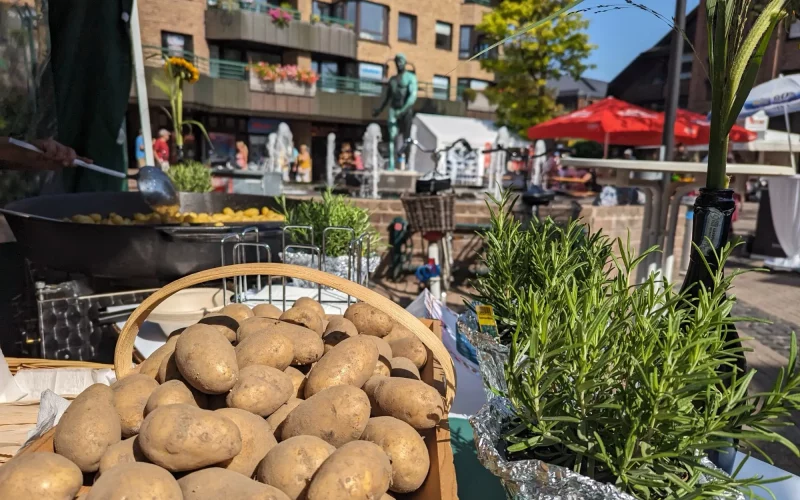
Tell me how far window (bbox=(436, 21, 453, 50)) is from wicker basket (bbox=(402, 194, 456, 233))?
2343cm

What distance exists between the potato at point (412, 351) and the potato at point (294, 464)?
46 cm

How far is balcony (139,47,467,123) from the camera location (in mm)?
19219

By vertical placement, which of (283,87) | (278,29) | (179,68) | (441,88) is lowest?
(179,68)

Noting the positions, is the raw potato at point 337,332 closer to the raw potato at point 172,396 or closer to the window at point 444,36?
the raw potato at point 172,396

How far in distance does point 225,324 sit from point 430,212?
3.96 m

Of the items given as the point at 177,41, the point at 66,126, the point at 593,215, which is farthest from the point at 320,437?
the point at 177,41

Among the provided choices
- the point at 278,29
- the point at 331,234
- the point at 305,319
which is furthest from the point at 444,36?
the point at 305,319

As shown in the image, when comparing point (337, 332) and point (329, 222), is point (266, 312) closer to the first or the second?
point (337, 332)

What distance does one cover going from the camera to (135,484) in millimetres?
773

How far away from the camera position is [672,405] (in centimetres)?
71

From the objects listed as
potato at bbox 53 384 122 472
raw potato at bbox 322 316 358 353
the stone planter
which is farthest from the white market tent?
potato at bbox 53 384 122 472

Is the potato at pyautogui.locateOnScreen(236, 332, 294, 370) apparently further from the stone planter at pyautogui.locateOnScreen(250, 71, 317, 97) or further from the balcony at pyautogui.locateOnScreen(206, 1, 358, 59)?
the balcony at pyautogui.locateOnScreen(206, 1, 358, 59)

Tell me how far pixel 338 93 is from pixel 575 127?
15731 millimetres

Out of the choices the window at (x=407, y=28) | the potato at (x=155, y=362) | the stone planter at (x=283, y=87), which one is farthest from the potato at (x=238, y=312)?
the window at (x=407, y=28)
